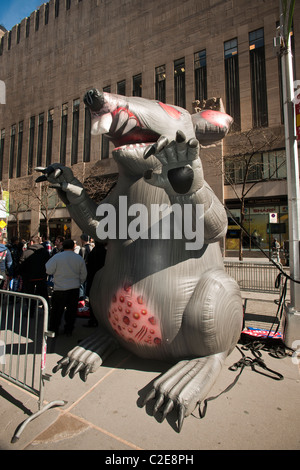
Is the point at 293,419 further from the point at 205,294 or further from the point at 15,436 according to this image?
the point at 15,436

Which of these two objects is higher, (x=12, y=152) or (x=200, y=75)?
(x=200, y=75)

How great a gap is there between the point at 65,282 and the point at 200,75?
1867 centimetres

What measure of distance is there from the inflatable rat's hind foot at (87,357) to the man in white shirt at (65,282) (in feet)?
3.74

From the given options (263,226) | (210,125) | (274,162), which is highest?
(274,162)

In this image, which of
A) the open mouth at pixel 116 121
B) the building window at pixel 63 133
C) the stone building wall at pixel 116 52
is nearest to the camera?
the open mouth at pixel 116 121

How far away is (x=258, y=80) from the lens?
16.1 meters

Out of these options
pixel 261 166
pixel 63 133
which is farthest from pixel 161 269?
pixel 63 133

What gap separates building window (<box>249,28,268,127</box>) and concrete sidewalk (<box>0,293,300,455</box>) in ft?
55.3

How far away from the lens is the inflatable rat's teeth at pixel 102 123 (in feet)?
6.38

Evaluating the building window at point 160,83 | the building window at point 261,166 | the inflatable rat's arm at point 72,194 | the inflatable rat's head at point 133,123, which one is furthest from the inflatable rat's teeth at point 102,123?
the building window at point 160,83

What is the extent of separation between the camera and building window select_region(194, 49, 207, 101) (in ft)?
57.6

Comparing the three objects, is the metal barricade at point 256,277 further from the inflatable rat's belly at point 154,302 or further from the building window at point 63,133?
the building window at point 63,133

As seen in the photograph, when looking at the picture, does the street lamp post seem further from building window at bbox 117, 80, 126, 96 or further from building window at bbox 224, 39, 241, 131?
building window at bbox 117, 80, 126, 96

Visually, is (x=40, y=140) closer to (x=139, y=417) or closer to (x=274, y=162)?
(x=274, y=162)
